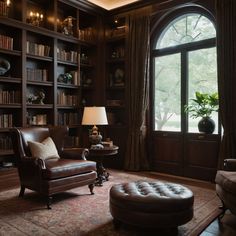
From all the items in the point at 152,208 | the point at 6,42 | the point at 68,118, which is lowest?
the point at 152,208

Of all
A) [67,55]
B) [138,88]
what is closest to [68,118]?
[67,55]

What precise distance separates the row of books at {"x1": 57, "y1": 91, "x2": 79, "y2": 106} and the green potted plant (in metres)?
2.42

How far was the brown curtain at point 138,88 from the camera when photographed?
17.0ft

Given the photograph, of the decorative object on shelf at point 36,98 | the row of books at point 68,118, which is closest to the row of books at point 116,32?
the row of books at point 68,118

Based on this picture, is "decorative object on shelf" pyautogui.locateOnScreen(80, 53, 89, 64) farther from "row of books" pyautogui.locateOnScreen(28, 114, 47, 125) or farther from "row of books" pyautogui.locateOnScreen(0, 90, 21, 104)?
"row of books" pyautogui.locateOnScreen(0, 90, 21, 104)

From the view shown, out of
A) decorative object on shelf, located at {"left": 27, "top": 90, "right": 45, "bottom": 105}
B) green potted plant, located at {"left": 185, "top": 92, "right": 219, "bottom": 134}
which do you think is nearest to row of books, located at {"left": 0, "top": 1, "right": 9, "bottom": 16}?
decorative object on shelf, located at {"left": 27, "top": 90, "right": 45, "bottom": 105}

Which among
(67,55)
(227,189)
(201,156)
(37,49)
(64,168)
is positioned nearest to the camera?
(227,189)

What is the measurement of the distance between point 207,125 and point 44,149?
2702mm

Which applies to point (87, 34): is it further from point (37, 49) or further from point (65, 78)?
point (37, 49)

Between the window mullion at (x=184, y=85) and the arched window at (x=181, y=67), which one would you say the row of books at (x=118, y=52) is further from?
the window mullion at (x=184, y=85)

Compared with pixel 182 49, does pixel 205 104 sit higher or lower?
lower

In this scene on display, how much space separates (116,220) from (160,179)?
2.17 meters

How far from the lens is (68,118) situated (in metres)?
5.44

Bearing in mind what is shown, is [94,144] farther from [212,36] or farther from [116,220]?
[212,36]
